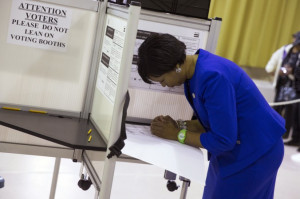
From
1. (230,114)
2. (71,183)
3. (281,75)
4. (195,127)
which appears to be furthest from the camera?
(281,75)

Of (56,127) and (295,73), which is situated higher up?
(295,73)

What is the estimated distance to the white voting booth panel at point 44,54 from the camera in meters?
2.23

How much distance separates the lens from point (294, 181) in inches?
187

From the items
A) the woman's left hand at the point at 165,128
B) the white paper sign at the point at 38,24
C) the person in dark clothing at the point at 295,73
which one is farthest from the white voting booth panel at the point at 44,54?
the person in dark clothing at the point at 295,73

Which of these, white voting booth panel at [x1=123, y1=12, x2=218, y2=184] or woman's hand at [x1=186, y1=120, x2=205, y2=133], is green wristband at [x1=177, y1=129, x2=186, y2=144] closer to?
white voting booth panel at [x1=123, y1=12, x2=218, y2=184]

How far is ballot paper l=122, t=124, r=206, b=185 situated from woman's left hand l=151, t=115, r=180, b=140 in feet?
0.07

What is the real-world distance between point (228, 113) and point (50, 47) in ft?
3.14

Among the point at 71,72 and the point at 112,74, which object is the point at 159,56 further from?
the point at 71,72

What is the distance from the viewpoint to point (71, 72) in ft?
7.60

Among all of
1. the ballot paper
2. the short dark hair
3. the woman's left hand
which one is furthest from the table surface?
the short dark hair

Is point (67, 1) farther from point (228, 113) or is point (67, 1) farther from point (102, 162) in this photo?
point (228, 113)

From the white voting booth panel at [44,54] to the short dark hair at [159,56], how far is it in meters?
0.60

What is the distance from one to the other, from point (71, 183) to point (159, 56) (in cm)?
231

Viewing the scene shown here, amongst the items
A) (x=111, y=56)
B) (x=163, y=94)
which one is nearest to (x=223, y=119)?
(x=111, y=56)
